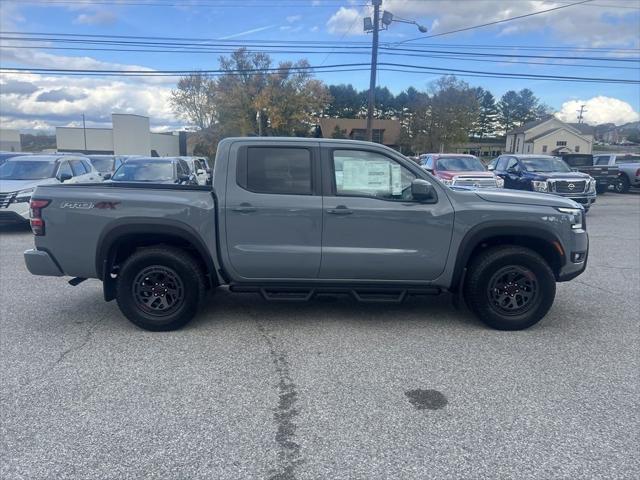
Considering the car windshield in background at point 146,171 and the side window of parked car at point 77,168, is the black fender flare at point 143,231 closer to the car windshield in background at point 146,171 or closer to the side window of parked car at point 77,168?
the car windshield in background at point 146,171

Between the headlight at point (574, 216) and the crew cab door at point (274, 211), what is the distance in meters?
2.52

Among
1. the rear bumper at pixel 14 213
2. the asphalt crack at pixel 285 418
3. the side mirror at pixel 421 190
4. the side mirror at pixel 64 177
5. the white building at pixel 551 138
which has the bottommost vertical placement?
the asphalt crack at pixel 285 418

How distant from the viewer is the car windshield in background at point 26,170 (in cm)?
1205

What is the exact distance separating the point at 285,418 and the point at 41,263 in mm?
3182

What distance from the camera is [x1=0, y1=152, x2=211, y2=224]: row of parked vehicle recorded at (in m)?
10.8

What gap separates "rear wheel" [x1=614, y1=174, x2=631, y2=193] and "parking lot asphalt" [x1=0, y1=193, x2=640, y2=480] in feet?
69.0

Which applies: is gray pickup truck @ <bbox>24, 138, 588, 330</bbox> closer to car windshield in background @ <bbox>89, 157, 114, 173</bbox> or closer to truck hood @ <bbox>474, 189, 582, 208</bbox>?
truck hood @ <bbox>474, 189, 582, 208</bbox>

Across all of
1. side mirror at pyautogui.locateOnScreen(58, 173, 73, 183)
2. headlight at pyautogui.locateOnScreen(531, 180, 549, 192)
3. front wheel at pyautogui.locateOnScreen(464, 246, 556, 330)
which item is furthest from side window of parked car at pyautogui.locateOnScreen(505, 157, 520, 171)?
side mirror at pyautogui.locateOnScreen(58, 173, 73, 183)

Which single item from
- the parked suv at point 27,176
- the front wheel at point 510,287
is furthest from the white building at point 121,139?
the front wheel at point 510,287

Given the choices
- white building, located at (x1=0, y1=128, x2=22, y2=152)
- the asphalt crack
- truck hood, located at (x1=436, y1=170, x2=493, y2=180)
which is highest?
white building, located at (x1=0, y1=128, x2=22, y2=152)

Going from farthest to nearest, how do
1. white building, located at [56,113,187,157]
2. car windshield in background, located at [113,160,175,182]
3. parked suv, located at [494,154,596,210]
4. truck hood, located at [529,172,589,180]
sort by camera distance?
white building, located at [56,113,187,157]
truck hood, located at [529,172,589,180]
parked suv, located at [494,154,596,210]
car windshield in background, located at [113,160,175,182]

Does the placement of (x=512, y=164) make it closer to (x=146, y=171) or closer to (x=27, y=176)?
(x=146, y=171)

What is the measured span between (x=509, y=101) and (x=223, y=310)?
4477 inches

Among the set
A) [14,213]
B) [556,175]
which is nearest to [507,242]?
[14,213]
